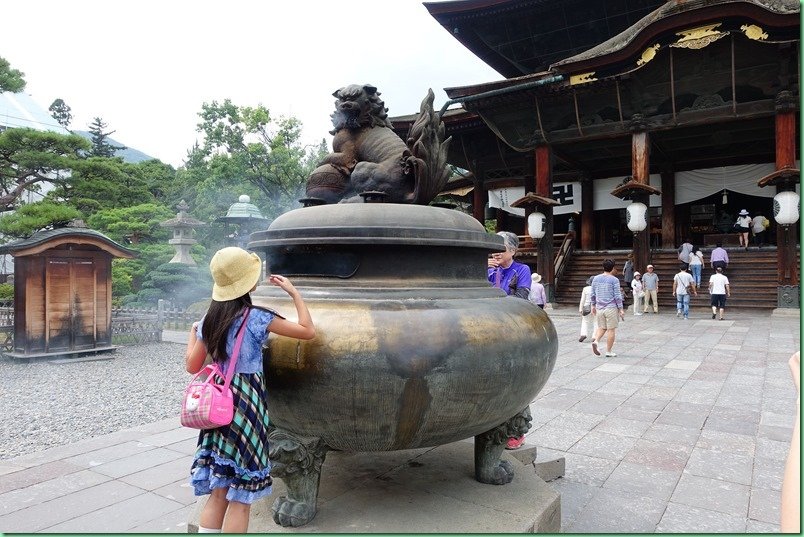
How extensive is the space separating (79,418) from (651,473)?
5.34 metres

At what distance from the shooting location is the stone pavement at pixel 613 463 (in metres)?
2.48

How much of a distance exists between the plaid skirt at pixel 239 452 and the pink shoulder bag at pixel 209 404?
5 centimetres

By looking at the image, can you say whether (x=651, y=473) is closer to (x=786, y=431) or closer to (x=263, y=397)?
(x=786, y=431)

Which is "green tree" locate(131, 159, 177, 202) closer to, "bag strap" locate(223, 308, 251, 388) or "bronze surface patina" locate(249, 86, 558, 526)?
"bronze surface patina" locate(249, 86, 558, 526)

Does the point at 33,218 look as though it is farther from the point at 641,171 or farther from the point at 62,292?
the point at 641,171

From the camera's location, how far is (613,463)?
323 cm

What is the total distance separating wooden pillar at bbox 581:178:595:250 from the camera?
750 inches

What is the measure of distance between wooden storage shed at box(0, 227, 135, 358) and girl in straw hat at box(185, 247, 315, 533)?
8221 mm

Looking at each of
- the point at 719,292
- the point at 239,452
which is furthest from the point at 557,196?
the point at 239,452

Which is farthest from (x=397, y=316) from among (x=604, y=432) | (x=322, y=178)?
(x=604, y=432)

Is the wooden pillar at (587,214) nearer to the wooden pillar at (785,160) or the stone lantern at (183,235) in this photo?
the wooden pillar at (785,160)

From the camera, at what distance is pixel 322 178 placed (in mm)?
2582

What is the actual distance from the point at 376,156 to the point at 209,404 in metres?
1.44

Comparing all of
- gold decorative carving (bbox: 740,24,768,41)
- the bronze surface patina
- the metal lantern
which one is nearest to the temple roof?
gold decorative carving (bbox: 740,24,768,41)
